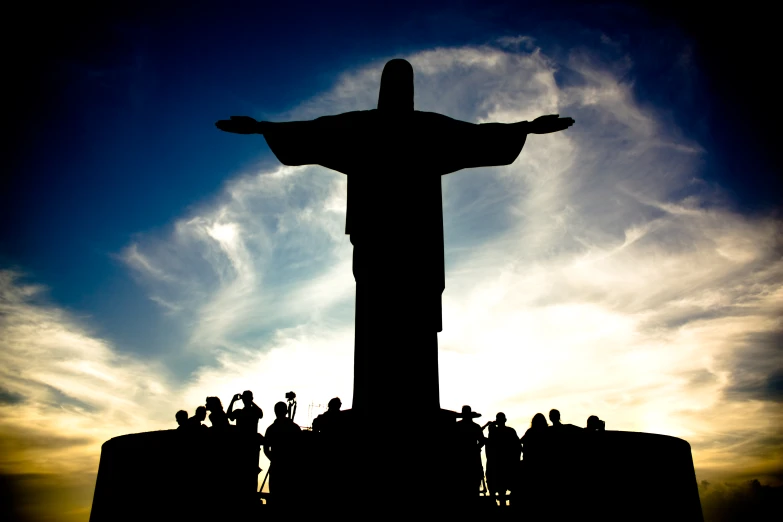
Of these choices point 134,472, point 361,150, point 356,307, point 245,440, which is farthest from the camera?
point 361,150

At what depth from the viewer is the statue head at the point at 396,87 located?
7.93 metres

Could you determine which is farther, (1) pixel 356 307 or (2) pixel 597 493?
(1) pixel 356 307

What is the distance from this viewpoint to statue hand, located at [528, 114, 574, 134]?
771 centimetres

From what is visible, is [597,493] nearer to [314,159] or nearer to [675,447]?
[675,447]

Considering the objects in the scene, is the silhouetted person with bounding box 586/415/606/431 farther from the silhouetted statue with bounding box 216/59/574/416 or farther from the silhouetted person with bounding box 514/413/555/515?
the silhouetted statue with bounding box 216/59/574/416

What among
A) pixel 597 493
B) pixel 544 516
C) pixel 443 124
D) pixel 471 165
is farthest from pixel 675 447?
pixel 443 124

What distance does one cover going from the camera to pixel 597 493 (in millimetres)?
5578

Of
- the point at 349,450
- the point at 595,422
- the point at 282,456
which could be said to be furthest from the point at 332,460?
the point at 595,422

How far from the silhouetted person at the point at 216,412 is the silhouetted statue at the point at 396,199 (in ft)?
8.51

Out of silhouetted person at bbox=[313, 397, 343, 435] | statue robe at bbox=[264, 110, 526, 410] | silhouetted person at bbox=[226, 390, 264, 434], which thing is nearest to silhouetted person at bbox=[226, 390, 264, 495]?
silhouetted person at bbox=[226, 390, 264, 434]

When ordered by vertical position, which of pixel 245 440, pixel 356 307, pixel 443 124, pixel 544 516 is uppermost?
pixel 443 124

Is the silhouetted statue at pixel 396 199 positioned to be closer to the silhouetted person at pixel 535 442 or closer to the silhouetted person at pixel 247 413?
the silhouetted person at pixel 535 442

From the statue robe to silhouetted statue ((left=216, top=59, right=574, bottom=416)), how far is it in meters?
0.01

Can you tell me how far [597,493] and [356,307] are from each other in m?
3.84
